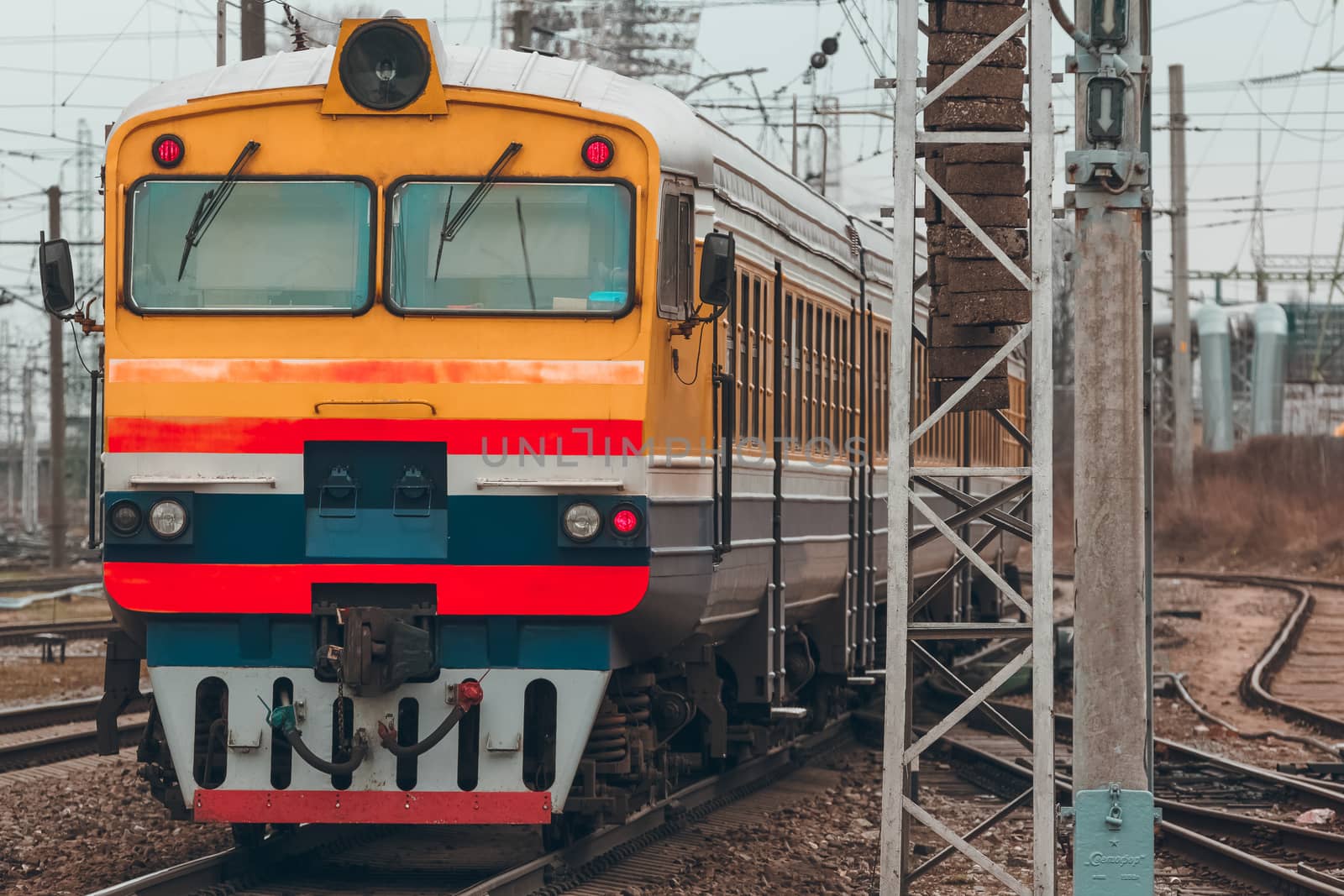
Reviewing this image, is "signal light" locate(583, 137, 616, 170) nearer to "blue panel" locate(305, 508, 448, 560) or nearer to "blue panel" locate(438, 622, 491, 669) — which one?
"blue panel" locate(305, 508, 448, 560)

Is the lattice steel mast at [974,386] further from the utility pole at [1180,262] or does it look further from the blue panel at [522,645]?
the utility pole at [1180,262]

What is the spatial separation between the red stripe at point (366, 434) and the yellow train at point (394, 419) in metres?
0.01

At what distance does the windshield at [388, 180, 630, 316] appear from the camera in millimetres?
8594

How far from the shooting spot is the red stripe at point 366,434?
27.7ft

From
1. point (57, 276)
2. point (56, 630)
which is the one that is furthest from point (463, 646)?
Answer: point (56, 630)

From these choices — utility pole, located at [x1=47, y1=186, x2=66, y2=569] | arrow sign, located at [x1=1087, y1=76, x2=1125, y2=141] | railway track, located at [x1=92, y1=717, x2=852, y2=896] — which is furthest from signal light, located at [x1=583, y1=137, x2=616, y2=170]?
utility pole, located at [x1=47, y1=186, x2=66, y2=569]

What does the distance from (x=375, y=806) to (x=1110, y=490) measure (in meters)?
3.29

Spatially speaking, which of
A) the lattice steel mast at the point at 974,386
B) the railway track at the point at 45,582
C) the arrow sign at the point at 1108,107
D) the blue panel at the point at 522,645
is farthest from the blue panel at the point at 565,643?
the railway track at the point at 45,582

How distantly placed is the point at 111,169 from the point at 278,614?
6.79 ft

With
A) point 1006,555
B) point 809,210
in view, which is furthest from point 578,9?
point 809,210

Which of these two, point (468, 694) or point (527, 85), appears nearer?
point (468, 694)

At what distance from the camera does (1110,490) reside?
7.45 meters

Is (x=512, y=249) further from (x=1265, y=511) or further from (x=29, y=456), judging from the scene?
(x=29, y=456)

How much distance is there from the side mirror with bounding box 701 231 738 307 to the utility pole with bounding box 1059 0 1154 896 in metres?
1.64
